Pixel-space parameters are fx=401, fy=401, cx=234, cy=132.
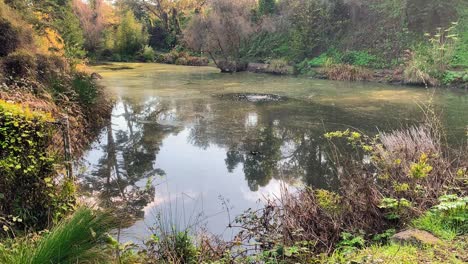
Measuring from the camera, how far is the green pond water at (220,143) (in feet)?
17.9

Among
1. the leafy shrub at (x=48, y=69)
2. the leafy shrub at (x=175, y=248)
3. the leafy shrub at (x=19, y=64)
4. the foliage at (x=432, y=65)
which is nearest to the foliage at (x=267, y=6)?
the foliage at (x=432, y=65)

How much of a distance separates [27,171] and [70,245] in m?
1.44

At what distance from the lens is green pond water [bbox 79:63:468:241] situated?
17.9 feet

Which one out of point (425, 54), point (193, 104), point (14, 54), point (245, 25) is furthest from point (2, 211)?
point (245, 25)

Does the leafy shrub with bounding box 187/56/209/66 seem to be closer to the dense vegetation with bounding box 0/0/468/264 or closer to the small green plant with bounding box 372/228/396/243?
the dense vegetation with bounding box 0/0/468/264

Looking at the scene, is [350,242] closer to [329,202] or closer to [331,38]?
[329,202]

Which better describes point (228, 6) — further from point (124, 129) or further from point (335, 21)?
point (124, 129)

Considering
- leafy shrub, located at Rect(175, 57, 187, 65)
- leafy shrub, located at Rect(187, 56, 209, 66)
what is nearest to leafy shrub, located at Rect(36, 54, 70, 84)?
leafy shrub, located at Rect(187, 56, 209, 66)

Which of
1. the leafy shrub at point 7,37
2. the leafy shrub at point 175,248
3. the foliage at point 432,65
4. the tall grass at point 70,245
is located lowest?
the leafy shrub at point 175,248

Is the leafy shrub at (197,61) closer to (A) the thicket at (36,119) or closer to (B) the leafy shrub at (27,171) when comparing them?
(A) the thicket at (36,119)

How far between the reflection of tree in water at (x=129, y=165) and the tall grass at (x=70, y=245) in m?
1.88

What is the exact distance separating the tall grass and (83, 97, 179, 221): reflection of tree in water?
188cm

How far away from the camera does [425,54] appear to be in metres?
18.8

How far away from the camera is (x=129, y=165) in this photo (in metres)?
7.05
